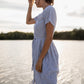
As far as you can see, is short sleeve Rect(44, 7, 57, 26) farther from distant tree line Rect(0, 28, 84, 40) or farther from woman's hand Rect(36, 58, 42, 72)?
distant tree line Rect(0, 28, 84, 40)

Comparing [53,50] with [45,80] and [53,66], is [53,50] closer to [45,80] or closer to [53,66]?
[53,66]

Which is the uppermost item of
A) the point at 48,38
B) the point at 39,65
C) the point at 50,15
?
the point at 50,15

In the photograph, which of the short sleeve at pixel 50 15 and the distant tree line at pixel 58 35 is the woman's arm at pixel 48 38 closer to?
the short sleeve at pixel 50 15

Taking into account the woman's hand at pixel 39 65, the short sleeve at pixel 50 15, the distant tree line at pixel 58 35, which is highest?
the short sleeve at pixel 50 15

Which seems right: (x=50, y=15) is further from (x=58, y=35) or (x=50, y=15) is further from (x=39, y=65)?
(x=58, y=35)

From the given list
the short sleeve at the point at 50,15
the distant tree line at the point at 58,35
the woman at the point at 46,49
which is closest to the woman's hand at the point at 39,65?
the woman at the point at 46,49

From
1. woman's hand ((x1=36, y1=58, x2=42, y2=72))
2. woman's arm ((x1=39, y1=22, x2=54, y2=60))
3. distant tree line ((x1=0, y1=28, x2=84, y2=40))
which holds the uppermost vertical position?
woman's arm ((x1=39, y1=22, x2=54, y2=60))

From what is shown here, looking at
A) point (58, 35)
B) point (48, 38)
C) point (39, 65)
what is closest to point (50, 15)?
point (48, 38)

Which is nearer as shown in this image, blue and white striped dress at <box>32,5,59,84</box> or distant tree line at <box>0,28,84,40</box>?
blue and white striped dress at <box>32,5,59,84</box>

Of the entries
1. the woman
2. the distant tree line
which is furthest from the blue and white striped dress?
the distant tree line

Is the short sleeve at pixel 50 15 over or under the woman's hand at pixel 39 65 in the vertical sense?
over

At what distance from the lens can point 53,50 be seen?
1.63 metres

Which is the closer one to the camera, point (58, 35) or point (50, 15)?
point (50, 15)

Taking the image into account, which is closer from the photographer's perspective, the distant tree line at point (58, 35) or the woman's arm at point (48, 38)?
the woman's arm at point (48, 38)
